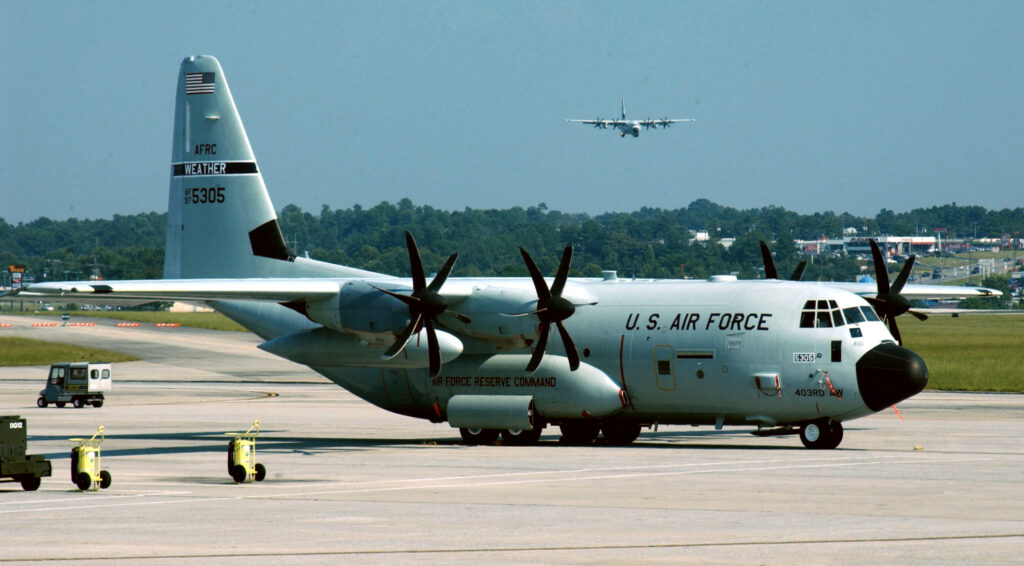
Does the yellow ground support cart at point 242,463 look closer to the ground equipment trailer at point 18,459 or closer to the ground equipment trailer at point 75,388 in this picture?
the ground equipment trailer at point 18,459

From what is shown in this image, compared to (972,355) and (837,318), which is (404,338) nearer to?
(837,318)

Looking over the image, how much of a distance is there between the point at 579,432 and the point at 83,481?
13180mm

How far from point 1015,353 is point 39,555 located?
2882 inches

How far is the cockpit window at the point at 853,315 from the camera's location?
29.1 m

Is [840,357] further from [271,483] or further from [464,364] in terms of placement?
[271,483]

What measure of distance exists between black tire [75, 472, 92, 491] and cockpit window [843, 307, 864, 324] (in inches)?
627

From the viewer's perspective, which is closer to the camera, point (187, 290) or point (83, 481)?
point (83, 481)

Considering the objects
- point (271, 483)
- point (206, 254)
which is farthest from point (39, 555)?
point (206, 254)

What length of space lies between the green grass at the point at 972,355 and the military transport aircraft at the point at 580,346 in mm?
27968

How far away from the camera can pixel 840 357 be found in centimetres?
2859

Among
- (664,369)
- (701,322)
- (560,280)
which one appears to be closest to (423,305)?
(560,280)

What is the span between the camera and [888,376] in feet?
91.8

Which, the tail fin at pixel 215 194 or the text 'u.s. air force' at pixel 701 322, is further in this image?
the tail fin at pixel 215 194

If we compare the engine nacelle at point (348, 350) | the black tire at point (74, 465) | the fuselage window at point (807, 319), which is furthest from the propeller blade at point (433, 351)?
the black tire at point (74, 465)
